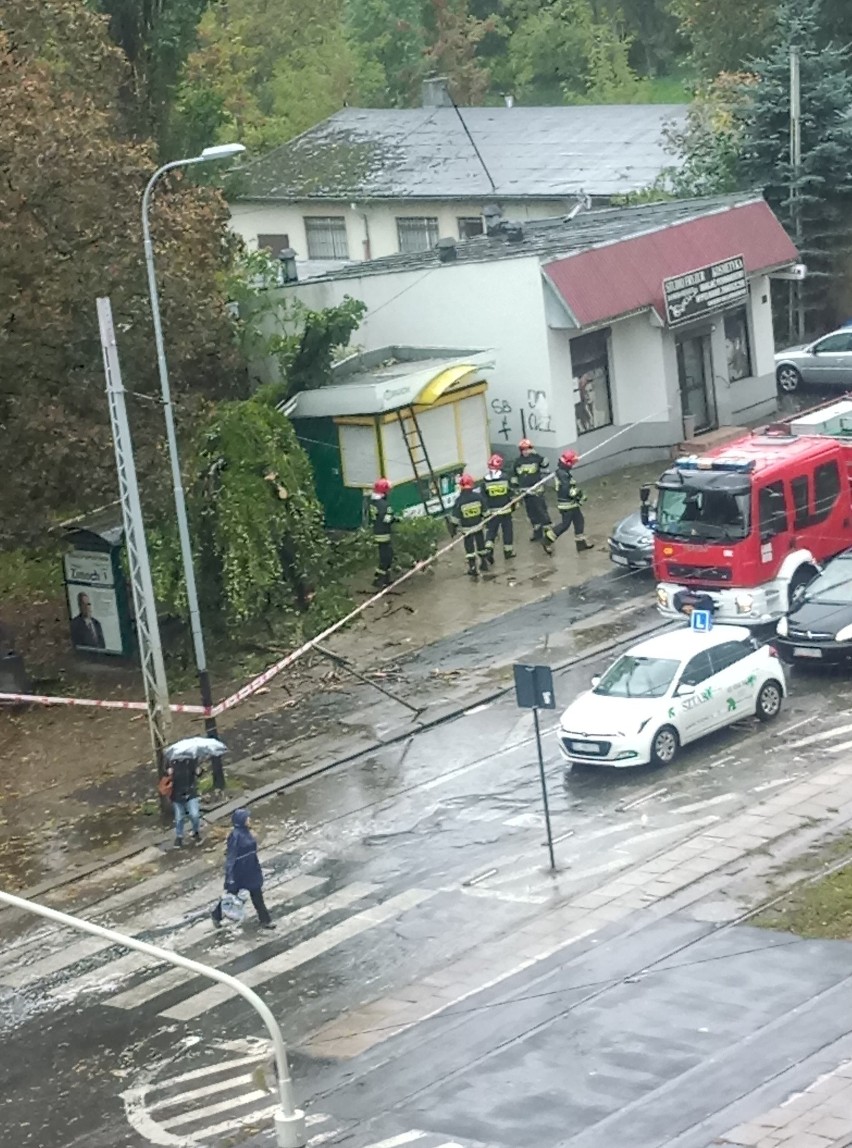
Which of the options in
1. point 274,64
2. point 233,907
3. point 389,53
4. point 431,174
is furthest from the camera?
point 274,64

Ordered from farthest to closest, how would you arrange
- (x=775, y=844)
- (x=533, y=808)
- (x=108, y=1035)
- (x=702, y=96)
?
(x=702, y=96) → (x=533, y=808) → (x=775, y=844) → (x=108, y=1035)

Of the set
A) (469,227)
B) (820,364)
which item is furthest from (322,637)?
(469,227)

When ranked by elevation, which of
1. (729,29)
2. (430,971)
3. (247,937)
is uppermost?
(729,29)

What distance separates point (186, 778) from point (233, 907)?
2736 mm

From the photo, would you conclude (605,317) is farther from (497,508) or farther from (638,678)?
(638,678)

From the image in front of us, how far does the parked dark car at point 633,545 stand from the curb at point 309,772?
6.71ft

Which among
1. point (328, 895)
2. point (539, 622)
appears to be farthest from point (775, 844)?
point (539, 622)

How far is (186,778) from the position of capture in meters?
22.5

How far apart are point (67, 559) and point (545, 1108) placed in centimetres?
1680

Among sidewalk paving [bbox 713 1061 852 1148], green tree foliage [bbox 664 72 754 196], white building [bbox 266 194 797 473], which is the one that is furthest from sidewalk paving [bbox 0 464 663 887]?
green tree foliage [bbox 664 72 754 196]

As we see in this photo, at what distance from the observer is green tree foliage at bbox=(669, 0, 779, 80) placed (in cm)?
6225

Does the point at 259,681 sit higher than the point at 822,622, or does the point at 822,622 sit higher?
the point at 822,622

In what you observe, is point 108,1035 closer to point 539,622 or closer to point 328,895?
point 328,895

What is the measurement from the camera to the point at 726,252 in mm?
39562
